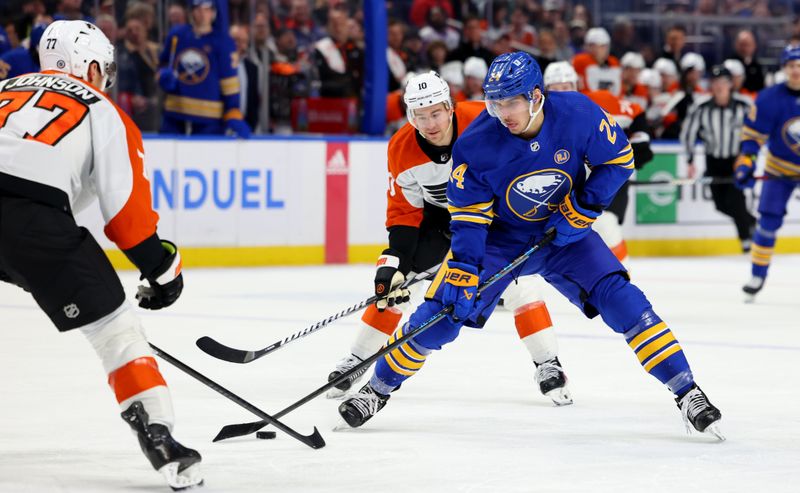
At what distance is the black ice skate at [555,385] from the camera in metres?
4.33

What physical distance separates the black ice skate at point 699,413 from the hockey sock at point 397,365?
29.4 inches

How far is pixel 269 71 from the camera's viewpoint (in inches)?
371

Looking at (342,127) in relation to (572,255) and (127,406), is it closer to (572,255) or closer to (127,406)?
(572,255)

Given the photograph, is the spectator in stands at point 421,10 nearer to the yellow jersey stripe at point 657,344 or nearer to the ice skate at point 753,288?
the ice skate at point 753,288

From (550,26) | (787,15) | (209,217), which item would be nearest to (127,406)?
(209,217)

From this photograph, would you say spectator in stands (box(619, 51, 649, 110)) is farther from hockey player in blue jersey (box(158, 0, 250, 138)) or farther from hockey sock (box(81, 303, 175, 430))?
hockey sock (box(81, 303, 175, 430))

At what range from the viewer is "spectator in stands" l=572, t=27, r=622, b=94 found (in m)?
10.4

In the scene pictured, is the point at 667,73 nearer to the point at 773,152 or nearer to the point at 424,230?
the point at 773,152

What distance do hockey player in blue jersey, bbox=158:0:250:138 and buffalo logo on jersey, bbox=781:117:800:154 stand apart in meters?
3.51

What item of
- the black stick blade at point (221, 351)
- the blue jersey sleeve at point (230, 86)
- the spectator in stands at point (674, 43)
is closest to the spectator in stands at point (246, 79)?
the blue jersey sleeve at point (230, 86)

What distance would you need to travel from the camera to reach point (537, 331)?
449cm

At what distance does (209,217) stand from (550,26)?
12.2ft

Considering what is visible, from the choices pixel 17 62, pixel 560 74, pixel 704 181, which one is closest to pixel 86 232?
pixel 560 74

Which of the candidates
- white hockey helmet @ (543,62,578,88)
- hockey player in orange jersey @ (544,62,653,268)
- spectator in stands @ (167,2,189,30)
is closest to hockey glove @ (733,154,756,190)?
hockey player in orange jersey @ (544,62,653,268)
